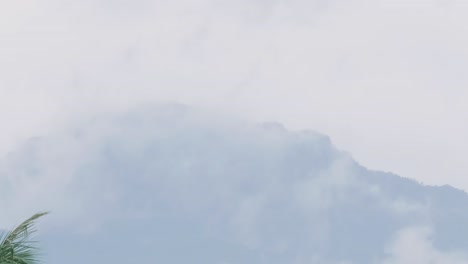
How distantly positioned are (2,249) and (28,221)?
0.48 m

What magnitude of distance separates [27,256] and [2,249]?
1.35 ft

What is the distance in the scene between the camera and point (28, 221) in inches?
420

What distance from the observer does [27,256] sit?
35.6ft

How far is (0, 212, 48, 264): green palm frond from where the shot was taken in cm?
1057

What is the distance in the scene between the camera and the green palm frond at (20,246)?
1057 centimetres

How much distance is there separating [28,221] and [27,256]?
0.52 m

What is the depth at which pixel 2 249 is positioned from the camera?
1054 cm

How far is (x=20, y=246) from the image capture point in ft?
35.4
